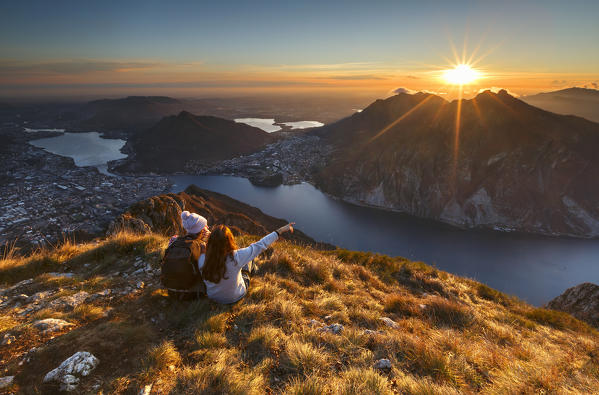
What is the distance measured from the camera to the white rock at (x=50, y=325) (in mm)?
3607

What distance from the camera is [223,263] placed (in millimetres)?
4414

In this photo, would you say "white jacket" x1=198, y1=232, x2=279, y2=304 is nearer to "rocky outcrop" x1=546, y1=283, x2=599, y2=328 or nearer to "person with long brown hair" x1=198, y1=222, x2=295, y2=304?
"person with long brown hair" x1=198, y1=222, x2=295, y2=304

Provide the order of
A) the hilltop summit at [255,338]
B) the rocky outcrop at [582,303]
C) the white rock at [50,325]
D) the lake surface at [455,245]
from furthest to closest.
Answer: the lake surface at [455,245], the rocky outcrop at [582,303], the white rock at [50,325], the hilltop summit at [255,338]

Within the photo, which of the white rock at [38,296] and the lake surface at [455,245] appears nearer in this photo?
the white rock at [38,296]

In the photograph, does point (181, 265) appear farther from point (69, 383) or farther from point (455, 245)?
point (455, 245)

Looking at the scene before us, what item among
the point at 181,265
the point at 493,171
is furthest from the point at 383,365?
the point at 493,171

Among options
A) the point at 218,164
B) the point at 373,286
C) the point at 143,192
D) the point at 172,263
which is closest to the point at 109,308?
the point at 172,263

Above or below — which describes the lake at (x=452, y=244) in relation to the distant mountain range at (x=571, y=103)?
below

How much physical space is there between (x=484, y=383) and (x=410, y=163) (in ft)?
405

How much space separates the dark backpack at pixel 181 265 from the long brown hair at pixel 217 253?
0.29 metres

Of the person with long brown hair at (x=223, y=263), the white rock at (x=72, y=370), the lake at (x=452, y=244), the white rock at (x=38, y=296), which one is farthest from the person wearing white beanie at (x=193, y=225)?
Answer: the lake at (x=452, y=244)

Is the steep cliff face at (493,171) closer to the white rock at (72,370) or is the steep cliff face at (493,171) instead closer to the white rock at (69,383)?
the white rock at (72,370)

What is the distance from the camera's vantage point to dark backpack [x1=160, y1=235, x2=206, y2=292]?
4.45 m

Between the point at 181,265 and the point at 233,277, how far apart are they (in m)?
0.94
